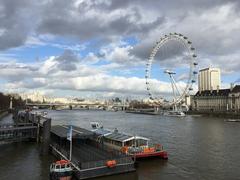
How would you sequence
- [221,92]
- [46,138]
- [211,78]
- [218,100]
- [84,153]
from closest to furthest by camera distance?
[84,153]
[46,138]
[218,100]
[221,92]
[211,78]

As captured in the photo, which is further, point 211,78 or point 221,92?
point 211,78

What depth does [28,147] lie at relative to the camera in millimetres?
36312

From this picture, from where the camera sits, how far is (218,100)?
143500 mm

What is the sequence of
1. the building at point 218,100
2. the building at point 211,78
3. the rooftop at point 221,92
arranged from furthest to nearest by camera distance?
1. the building at point 211,78
2. the rooftop at point 221,92
3. the building at point 218,100

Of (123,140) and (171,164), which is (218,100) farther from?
(171,164)

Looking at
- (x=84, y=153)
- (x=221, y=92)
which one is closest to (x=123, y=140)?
(x=84, y=153)

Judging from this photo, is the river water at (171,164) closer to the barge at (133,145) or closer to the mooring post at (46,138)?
the barge at (133,145)

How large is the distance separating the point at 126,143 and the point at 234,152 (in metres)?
11.4

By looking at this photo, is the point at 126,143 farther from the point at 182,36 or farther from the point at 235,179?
the point at 182,36

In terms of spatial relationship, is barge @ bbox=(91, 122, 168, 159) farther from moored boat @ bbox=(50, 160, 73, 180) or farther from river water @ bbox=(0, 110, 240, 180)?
moored boat @ bbox=(50, 160, 73, 180)

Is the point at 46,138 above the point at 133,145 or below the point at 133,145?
above

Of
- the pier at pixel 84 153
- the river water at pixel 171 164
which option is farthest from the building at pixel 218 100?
the pier at pixel 84 153

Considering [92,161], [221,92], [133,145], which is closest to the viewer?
[92,161]

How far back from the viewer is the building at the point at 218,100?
132 meters
